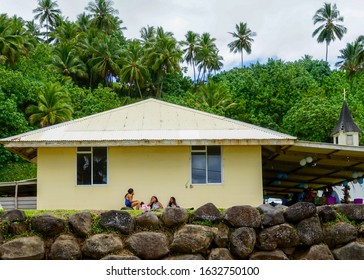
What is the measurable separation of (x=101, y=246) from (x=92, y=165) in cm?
775

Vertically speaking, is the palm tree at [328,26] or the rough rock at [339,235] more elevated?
the palm tree at [328,26]

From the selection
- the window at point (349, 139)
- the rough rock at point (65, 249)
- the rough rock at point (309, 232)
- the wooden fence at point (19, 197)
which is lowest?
the rough rock at point (65, 249)

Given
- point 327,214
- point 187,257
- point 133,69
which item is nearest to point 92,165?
point 187,257

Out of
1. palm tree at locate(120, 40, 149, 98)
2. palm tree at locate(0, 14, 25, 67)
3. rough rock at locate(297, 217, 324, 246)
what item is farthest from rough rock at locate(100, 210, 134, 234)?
palm tree at locate(120, 40, 149, 98)

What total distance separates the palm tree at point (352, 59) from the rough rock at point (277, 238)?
46543 mm

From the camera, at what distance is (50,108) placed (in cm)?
4025

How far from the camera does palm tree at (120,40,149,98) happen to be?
174 feet

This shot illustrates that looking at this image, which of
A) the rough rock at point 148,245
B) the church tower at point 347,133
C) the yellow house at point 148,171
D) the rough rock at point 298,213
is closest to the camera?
the rough rock at point 148,245

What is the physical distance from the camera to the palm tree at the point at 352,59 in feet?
178

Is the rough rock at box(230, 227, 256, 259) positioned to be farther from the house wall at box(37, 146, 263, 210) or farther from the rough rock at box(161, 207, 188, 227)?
the house wall at box(37, 146, 263, 210)

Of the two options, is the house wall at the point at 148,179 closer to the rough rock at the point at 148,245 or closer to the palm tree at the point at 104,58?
the rough rock at the point at 148,245

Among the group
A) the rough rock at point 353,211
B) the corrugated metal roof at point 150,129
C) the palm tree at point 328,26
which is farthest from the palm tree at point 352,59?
the rough rock at point 353,211

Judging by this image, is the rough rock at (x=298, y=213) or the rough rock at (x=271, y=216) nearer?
the rough rock at (x=271, y=216)

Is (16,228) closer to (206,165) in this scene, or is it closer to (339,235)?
(339,235)
